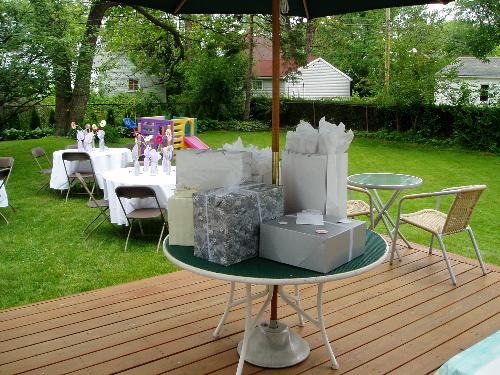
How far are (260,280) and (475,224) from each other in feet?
19.1

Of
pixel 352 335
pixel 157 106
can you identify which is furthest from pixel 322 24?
pixel 352 335

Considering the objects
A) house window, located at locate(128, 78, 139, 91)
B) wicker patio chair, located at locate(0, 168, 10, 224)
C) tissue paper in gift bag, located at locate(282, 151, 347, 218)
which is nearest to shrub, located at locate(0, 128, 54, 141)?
house window, located at locate(128, 78, 139, 91)

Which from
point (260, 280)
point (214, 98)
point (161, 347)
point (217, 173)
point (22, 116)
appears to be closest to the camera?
point (260, 280)

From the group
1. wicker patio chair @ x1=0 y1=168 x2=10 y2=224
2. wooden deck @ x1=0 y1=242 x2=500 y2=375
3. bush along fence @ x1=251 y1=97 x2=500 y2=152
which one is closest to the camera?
wooden deck @ x1=0 y1=242 x2=500 y2=375

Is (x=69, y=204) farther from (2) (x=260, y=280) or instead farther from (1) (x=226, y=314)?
(2) (x=260, y=280)

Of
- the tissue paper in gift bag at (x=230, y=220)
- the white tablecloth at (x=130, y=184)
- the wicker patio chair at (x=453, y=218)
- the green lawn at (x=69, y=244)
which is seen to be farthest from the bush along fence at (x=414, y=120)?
the tissue paper in gift bag at (x=230, y=220)

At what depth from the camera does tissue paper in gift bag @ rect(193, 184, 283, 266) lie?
225 cm

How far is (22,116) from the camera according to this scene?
57.8 feet

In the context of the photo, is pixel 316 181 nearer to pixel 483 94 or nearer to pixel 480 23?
pixel 480 23

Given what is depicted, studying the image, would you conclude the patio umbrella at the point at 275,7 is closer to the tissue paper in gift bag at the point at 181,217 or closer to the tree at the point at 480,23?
the tissue paper in gift bag at the point at 181,217

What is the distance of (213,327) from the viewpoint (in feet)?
11.3

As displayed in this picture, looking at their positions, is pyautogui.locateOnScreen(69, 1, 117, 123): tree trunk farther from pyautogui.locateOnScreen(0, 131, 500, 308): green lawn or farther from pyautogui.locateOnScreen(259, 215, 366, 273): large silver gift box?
pyautogui.locateOnScreen(259, 215, 366, 273): large silver gift box

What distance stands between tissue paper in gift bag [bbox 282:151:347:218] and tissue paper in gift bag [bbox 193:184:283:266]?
21 centimetres

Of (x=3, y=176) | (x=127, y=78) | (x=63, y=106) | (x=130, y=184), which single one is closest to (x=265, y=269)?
(x=130, y=184)
